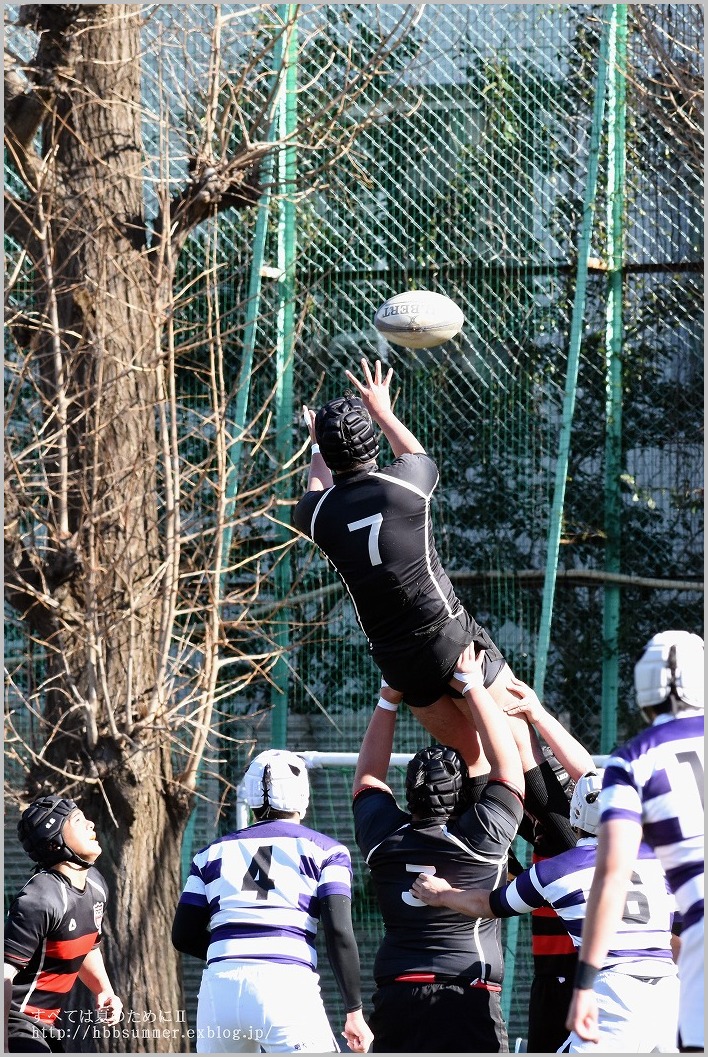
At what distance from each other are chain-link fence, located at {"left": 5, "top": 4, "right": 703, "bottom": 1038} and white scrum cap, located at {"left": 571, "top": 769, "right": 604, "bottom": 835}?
3944 mm

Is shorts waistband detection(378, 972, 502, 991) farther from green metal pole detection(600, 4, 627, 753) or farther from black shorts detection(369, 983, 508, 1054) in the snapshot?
green metal pole detection(600, 4, 627, 753)

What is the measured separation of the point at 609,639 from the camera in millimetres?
9016

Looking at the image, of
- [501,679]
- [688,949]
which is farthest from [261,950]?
[688,949]

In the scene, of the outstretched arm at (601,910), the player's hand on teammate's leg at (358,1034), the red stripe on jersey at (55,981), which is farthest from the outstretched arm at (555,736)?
the red stripe on jersey at (55,981)

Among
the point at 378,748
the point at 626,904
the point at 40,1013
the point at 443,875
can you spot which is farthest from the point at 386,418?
the point at 40,1013

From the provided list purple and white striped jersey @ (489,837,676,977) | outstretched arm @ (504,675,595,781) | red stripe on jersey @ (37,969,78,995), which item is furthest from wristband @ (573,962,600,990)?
red stripe on jersey @ (37,969,78,995)

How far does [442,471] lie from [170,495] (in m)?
2.39

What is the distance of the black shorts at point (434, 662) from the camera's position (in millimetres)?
5203

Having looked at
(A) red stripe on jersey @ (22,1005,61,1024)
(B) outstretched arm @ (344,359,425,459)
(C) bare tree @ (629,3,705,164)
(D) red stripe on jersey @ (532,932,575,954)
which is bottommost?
(A) red stripe on jersey @ (22,1005,61,1024)

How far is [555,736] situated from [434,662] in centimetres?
58

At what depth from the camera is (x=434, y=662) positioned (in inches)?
205

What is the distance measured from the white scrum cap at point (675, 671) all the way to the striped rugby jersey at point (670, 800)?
10 centimetres

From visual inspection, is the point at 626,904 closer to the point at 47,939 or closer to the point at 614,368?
the point at 47,939

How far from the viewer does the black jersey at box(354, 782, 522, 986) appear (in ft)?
15.5
